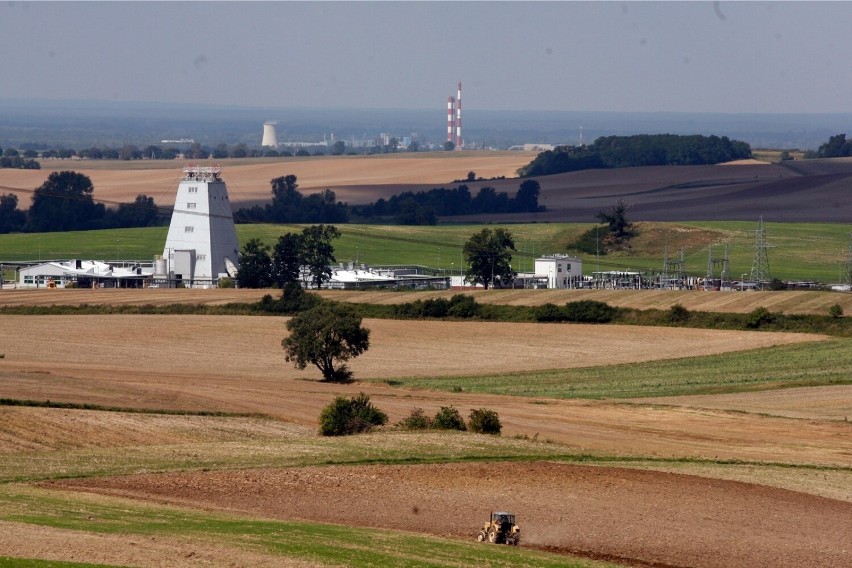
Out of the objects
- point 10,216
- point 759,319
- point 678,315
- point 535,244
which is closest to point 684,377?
point 759,319

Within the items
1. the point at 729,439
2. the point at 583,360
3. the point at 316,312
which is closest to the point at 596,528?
the point at 729,439

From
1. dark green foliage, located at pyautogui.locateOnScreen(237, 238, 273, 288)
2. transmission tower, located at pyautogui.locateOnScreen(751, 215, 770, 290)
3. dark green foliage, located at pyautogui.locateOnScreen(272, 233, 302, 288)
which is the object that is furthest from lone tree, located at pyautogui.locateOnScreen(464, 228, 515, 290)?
transmission tower, located at pyautogui.locateOnScreen(751, 215, 770, 290)

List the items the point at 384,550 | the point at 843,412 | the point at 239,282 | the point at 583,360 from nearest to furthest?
Result: the point at 384,550 < the point at 843,412 < the point at 583,360 < the point at 239,282

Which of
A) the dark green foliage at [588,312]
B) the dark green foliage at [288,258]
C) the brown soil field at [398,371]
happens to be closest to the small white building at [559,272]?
the dark green foliage at [288,258]

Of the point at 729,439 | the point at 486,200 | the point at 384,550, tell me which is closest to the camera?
the point at 384,550

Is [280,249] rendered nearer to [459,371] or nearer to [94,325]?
[94,325]

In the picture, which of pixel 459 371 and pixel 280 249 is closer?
pixel 459 371

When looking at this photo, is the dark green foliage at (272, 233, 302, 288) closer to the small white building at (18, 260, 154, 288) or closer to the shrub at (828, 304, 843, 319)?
the small white building at (18, 260, 154, 288)

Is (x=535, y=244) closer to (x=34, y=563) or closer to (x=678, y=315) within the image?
(x=678, y=315)
